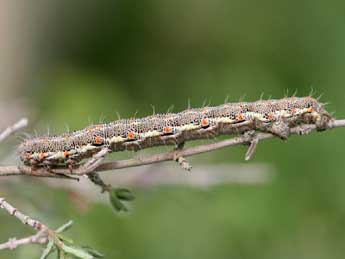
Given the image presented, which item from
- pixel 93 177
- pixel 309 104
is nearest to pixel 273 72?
pixel 309 104

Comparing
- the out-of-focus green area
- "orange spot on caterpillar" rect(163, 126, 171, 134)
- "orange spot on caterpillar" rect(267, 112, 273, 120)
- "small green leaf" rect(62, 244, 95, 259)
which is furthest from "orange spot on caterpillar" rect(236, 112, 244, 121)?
"small green leaf" rect(62, 244, 95, 259)

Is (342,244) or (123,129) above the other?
(342,244)

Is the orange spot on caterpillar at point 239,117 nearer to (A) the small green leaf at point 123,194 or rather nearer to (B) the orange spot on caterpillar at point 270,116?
(B) the orange spot on caterpillar at point 270,116

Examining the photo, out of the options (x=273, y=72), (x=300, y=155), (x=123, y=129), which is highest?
(x=273, y=72)

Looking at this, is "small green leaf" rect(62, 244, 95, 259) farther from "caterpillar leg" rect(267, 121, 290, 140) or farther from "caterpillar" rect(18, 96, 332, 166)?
"caterpillar leg" rect(267, 121, 290, 140)

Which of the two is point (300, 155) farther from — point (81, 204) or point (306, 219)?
point (81, 204)

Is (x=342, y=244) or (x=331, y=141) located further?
(x=331, y=141)
